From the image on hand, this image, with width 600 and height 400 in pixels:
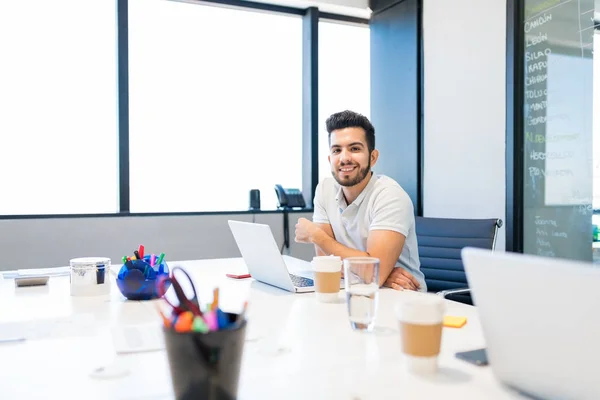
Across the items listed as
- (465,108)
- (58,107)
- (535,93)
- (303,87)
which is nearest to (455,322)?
(535,93)

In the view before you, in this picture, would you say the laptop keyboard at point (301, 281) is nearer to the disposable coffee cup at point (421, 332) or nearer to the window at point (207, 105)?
the disposable coffee cup at point (421, 332)

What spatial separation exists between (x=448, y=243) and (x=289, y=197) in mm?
1420

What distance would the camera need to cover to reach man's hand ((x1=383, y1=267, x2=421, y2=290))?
1.75 m

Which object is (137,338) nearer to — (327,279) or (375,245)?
(327,279)

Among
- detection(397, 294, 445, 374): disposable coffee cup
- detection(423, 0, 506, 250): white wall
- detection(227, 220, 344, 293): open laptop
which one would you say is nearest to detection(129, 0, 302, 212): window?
detection(423, 0, 506, 250): white wall

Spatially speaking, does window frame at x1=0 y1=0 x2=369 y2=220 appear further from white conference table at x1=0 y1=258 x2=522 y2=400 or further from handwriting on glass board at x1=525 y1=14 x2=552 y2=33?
white conference table at x1=0 y1=258 x2=522 y2=400

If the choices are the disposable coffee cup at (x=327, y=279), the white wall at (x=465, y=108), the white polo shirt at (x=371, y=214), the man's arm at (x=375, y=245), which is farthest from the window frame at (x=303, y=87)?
the disposable coffee cup at (x=327, y=279)

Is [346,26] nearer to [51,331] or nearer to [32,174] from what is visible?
[32,174]

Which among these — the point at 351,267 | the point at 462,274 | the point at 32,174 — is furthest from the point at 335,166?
the point at 32,174

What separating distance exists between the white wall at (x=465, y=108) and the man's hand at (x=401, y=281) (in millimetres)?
1057

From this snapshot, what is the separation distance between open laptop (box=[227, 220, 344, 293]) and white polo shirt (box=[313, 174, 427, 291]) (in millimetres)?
357

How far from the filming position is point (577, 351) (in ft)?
2.21

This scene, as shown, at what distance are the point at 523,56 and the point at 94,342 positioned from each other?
8.05ft

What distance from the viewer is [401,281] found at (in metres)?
1.79
